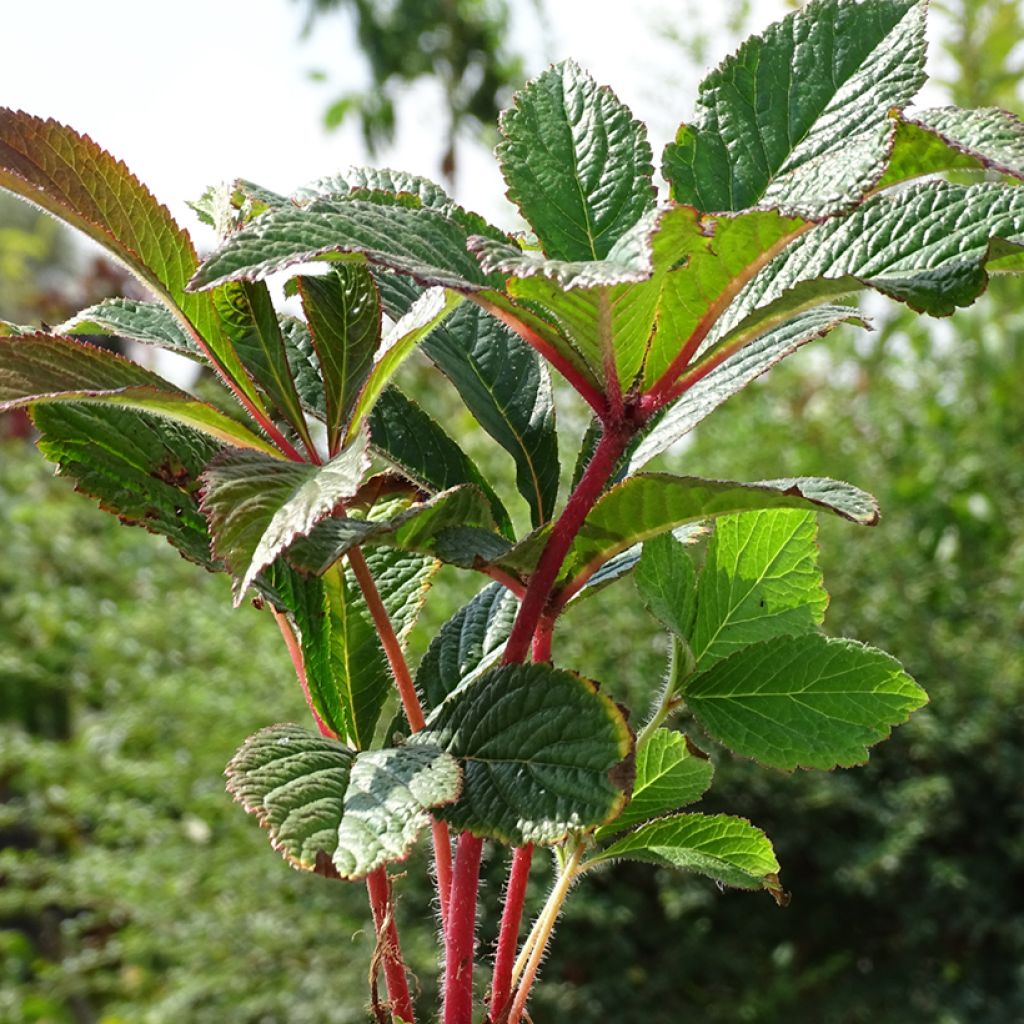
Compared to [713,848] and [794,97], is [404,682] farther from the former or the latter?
[794,97]

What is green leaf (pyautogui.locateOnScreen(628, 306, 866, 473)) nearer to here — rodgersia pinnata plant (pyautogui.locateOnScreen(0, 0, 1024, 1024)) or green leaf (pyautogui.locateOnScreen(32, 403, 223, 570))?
rodgersia pinnata plant (pyautogui.locateOnScreen(0, 0, 1024, 1024))

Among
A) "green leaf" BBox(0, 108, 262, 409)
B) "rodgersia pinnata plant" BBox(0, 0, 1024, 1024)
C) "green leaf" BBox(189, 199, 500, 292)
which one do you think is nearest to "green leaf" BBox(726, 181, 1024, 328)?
"rodgersia pinnata plant" BBox(0, 0, 1024, 1024)

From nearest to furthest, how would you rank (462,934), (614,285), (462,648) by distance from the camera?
(614,285) < (462,934) < (462,648)

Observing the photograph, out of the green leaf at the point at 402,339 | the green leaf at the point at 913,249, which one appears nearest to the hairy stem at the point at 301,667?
the green leaf at the point at 402,339

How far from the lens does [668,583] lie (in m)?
0.52

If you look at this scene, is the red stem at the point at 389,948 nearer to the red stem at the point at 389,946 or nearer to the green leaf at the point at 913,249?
the red stem at the point at 389,946

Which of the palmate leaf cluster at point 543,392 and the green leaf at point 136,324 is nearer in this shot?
the palmate leaf cluster at point 543,392

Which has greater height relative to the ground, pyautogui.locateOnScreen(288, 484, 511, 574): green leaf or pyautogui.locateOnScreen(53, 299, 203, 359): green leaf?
pyautogui.locateOnScreen(53, 299, 203, 359): green leaf

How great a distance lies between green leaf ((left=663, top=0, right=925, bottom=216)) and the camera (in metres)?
0.45

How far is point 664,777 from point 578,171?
0.27 m

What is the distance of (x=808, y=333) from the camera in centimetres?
45

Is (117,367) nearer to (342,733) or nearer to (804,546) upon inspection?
(342,733)

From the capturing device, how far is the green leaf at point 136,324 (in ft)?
1.65

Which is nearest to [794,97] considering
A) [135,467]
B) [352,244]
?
[352,244]
